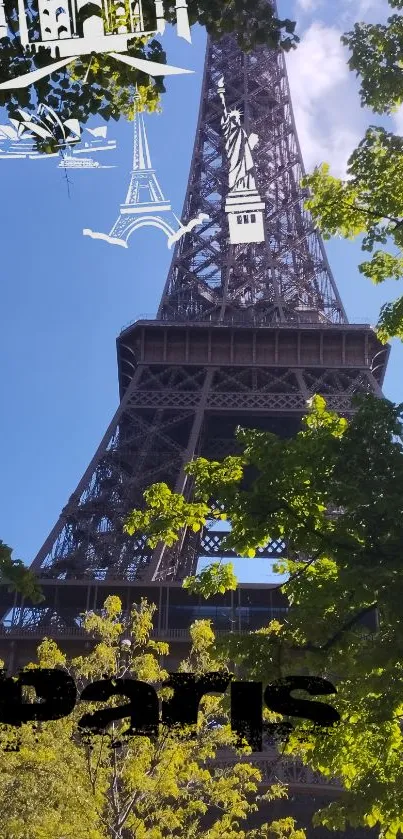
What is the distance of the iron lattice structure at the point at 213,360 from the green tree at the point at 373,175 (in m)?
23.4

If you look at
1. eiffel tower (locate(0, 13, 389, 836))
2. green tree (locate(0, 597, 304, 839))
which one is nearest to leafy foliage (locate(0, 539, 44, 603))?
green tree (locate(0, 597, 304, 839))

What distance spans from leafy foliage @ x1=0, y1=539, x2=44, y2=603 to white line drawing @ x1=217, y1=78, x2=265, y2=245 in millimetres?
48821

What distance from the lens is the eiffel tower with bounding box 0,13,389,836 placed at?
111 feet

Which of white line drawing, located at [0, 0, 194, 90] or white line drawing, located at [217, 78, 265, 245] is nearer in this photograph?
white line drawing, located at [0, 0, 194, 90]

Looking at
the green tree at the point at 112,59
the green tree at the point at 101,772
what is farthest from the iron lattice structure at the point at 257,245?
the green tree at the point at 112,59

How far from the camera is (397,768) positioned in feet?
31.1

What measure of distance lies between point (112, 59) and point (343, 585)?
6.14m

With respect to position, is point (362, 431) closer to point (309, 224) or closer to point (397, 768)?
point (397, 768)

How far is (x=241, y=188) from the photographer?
182ft

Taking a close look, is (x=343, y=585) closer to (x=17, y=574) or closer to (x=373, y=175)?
(x=17, y=574)

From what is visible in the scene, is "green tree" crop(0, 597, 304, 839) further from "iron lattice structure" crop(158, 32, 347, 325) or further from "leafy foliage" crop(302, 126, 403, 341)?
"iron lattice structure" crop(158, 32, 347, 325)

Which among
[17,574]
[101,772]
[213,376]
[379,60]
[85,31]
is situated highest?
[213,376]

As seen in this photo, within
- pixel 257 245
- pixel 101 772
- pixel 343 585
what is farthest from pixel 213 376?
pixel 343 585

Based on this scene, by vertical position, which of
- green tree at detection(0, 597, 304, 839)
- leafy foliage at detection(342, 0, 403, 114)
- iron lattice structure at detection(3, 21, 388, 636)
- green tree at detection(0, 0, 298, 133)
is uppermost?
iron lattice structure at detection(3, 21, 388, 636)
